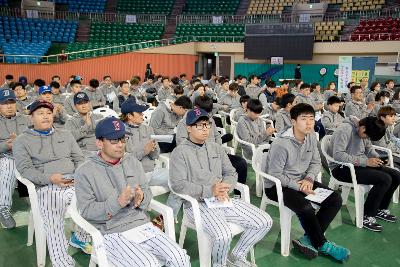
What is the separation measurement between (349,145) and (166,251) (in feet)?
8.48

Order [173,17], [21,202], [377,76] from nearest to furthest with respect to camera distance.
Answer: [21,202] → [377,76] → [173,17]

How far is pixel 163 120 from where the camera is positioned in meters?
5.34

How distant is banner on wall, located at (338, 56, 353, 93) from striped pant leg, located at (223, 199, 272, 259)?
38.0 feet

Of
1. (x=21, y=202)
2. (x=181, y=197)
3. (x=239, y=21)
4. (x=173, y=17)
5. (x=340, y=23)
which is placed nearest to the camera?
(x=181, y=197)

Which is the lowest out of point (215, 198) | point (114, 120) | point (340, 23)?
point (215, 198)

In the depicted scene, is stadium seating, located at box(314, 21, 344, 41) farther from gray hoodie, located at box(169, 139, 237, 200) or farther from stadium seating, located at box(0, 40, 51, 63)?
Answer: gray hoodie, located at box(169, 139, 237, 200)

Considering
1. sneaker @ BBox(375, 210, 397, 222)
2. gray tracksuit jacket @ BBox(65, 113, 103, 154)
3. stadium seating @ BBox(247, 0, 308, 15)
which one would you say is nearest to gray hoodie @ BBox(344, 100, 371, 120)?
sneaker @ BBox(375, 210, 397, 222)

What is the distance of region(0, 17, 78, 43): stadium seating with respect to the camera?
18.0 meters

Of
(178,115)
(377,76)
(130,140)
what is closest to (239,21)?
(377,76)

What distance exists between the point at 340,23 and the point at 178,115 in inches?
554

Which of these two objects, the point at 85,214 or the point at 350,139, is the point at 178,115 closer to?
the point at 350,139

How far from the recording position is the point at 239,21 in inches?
787

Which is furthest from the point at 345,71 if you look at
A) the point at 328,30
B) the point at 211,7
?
the point at 211,7

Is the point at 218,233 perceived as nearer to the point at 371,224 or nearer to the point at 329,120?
the point at 371,224
